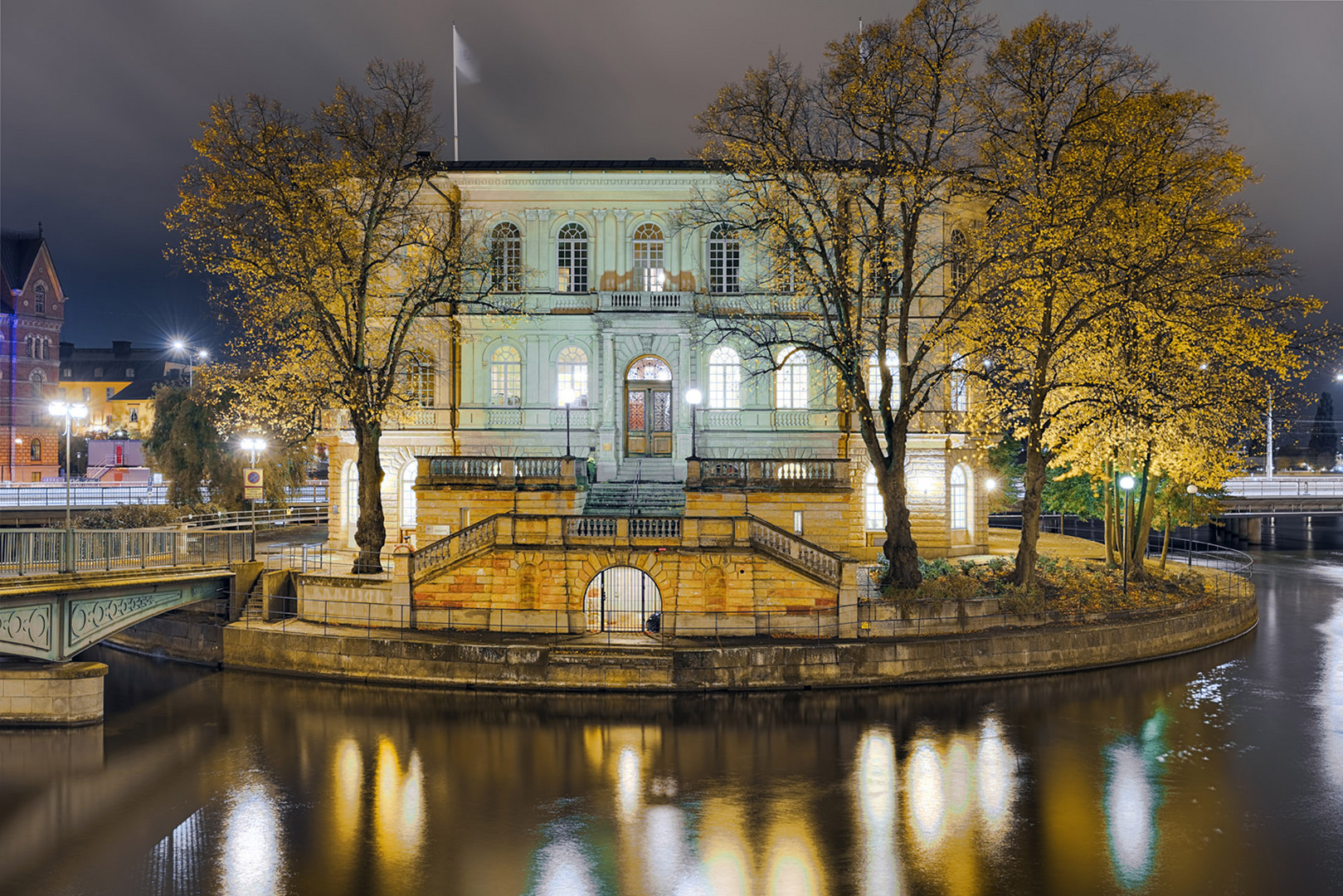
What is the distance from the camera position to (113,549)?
76.8ft

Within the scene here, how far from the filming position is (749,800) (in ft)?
54.5

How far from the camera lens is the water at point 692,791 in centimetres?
1385

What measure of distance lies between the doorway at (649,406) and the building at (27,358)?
76767mm

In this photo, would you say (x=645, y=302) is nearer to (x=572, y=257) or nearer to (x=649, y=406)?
(x=572, y=257)

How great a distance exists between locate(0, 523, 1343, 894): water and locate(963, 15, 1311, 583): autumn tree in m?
7.28

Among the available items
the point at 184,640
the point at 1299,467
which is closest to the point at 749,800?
the point at 184,640

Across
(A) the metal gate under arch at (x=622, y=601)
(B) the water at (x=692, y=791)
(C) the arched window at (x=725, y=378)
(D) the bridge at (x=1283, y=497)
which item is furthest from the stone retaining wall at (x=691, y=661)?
(D) the bridge at (x=1283, y=497)

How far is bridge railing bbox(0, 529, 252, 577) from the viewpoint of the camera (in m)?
21.3

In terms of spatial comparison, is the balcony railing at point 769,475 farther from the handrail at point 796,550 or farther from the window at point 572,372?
the window at point 572,372

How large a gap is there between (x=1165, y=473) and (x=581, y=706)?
75.8 feet

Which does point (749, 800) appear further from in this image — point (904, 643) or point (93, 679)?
point (93, 679)

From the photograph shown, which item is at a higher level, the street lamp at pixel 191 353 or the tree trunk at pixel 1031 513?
the street lamp at pixel 191 353

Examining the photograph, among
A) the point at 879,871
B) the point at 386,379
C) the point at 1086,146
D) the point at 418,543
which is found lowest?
the point at 879,871

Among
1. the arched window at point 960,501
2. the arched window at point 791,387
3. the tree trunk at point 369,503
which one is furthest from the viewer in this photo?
the arched window at point 960,501
